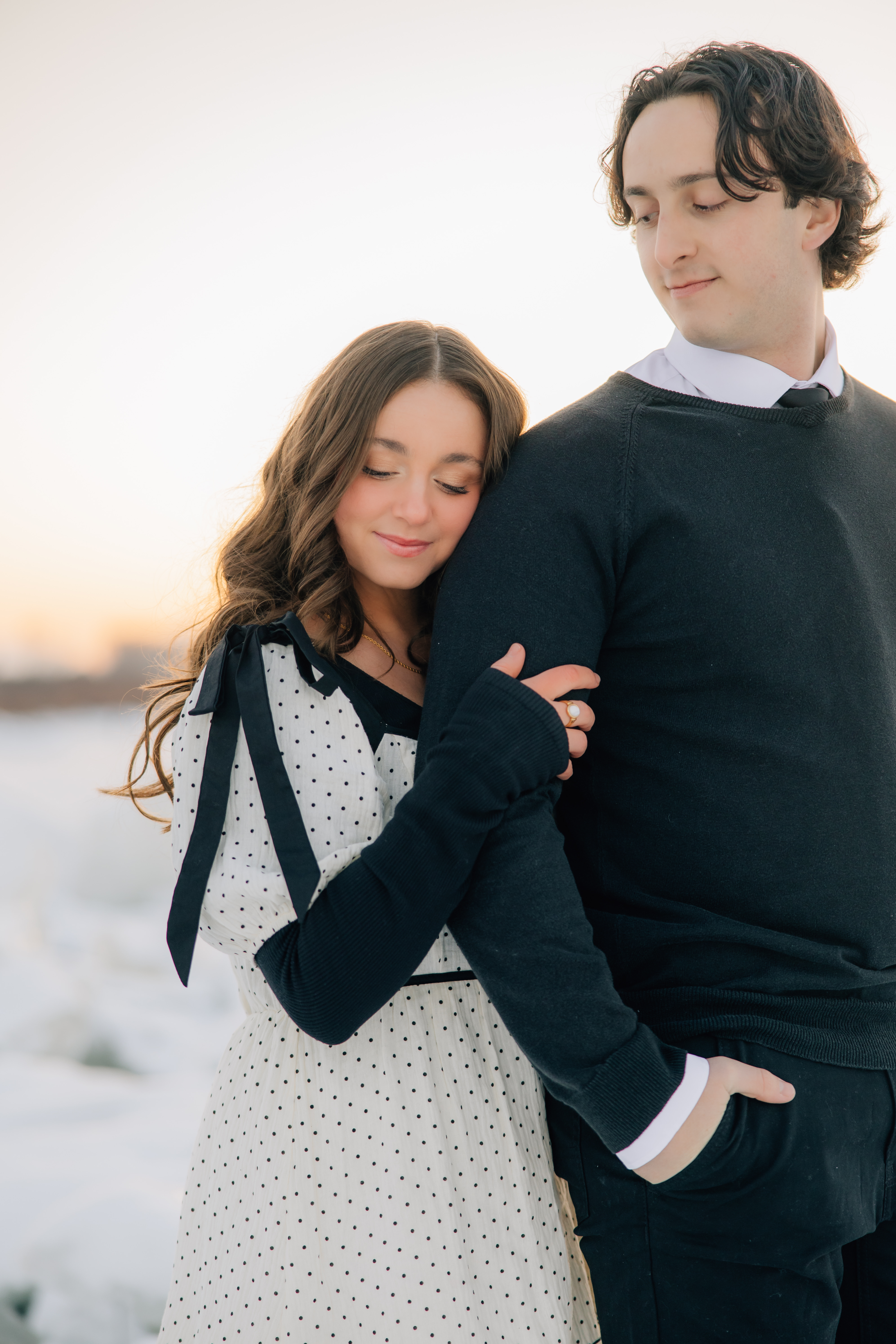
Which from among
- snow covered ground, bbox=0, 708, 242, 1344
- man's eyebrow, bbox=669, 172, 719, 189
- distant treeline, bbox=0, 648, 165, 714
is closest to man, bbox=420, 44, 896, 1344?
man's eyebrow, bbox=669, 172, 719, 189

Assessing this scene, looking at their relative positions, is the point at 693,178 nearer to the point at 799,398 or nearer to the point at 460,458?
the point at 799,398

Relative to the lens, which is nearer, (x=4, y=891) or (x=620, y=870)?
(x=620, y=870)

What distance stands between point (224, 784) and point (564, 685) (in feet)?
1.26

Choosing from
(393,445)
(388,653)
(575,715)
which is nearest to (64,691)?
(388,653)

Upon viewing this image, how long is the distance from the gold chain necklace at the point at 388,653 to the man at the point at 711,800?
0.19m

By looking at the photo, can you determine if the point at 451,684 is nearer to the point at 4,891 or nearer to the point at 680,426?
the point at 680,426

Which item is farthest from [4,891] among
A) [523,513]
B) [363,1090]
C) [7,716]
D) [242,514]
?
[523,513]

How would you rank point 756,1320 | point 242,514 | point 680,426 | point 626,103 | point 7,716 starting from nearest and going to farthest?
point 756,1320, point 680,426, point 626,103, point 242,514, point 7,716

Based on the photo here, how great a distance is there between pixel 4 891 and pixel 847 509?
3030 millimetres

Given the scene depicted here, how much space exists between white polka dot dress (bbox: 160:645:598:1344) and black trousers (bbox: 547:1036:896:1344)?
93 millimetres

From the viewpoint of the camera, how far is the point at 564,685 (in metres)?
1.00

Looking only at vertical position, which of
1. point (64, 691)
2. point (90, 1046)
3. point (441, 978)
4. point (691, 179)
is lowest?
point (90, 1046)

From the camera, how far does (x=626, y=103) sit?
1.24 m

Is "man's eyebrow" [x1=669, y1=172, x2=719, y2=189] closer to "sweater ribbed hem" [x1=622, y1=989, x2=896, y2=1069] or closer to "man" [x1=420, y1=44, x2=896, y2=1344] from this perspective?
"man" [x1=420, y1=44, x2=896, y2=1344]
